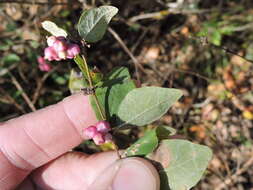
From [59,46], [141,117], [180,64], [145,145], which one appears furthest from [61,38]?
[180,64]

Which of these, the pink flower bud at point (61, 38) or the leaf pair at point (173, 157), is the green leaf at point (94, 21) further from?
the leaf pair at point (173, 157)

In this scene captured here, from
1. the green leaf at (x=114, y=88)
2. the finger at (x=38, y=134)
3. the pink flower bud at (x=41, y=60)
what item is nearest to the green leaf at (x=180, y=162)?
the green leaf at (x=114, y=88)

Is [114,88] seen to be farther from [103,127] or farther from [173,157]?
[173,157]

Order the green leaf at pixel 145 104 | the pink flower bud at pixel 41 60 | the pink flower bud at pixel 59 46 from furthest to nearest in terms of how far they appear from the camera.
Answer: the pink flower bud at pixel 41 60 → the green leaf at pixel 145 104 → the pink flower bud at pixel 59 46

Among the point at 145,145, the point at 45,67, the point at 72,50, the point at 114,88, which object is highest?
the point at 72,50

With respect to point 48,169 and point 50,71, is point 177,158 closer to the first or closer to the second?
point 48,169

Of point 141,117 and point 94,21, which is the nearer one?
point 94,21

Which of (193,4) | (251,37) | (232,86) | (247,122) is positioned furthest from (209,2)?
(247,122)
